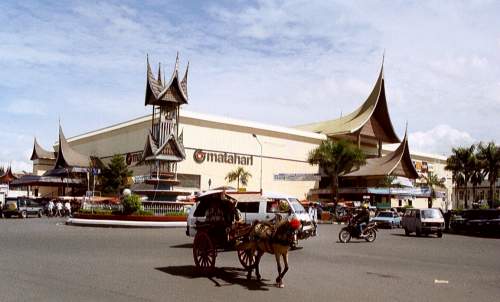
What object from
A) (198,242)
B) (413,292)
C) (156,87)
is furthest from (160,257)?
(156,87)

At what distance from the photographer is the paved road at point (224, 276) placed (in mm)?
7867

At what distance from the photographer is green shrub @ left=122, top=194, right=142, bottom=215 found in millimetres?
25641

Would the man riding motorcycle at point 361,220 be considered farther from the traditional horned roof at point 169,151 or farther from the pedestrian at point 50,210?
the pedestrian at point 50,210

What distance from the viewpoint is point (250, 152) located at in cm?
6284

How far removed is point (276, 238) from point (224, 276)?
173 cm

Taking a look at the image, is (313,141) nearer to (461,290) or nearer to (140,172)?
(140,172)

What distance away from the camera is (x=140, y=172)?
59.7 m

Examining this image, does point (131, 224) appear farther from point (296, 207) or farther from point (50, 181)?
point (50, 181)

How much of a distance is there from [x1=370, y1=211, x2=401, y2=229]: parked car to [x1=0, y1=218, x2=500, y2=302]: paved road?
1772 centimetres

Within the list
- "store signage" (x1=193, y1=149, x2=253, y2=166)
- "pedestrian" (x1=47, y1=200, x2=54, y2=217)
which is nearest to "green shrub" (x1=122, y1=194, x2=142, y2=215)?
"pedestrian" (x1=47, y1=200, x2=54, y2=217)

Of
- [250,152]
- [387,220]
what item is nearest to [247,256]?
[387,220]

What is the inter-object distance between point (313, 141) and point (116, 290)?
63.3 meters

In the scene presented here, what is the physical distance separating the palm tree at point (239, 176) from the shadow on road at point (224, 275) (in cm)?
4717

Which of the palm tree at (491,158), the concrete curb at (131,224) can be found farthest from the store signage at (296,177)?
the concrete curb at (131,224)
